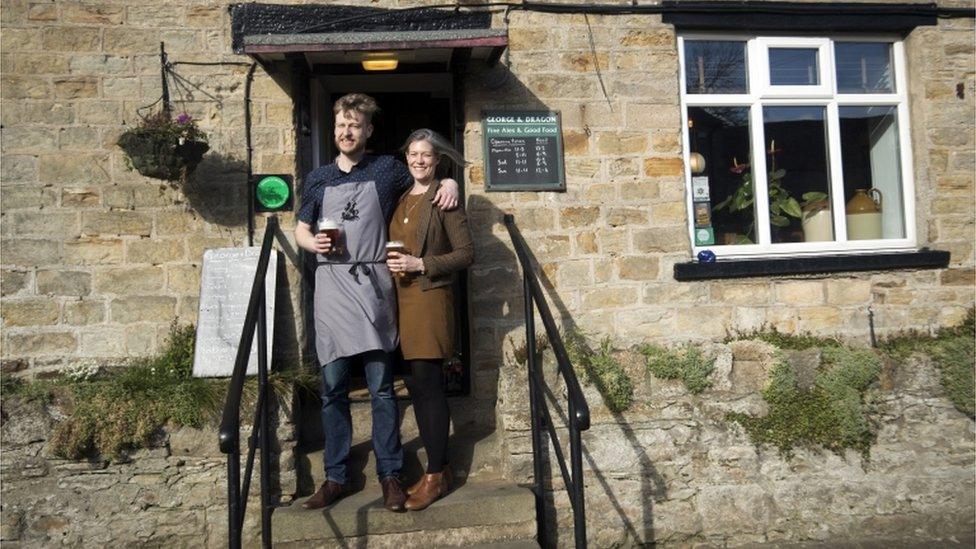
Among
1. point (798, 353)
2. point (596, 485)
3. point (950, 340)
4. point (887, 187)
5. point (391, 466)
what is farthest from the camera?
point (887, 187)

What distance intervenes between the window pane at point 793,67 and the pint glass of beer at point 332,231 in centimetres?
→ 338

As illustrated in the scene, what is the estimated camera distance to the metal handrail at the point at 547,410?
351 centimetres

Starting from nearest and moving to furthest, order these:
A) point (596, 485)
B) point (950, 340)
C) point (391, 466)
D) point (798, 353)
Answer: point (391, 466)
point (596, 485)
point (798, 353)
point (950, 340)

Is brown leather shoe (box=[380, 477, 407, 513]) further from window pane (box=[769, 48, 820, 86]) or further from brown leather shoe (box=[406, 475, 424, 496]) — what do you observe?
window pane (box=[769, 48, 820, 86])

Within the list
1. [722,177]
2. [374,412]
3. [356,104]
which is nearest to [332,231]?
[356,104]

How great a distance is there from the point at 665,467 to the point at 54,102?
4344 mm

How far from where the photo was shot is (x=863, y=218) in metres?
5.59

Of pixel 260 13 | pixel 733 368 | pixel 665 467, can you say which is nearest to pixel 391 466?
pixel 665 467

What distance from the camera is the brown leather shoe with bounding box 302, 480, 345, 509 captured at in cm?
404

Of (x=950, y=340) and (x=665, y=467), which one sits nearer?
(x=665, y=467)

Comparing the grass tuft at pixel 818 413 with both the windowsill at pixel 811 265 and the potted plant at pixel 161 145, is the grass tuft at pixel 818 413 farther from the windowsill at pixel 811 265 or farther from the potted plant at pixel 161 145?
the potted plant at pixel 161 145

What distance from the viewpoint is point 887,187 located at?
5.66m

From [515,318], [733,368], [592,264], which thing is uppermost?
[592,264]

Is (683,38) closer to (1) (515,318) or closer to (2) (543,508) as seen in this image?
(1) (515,318)
